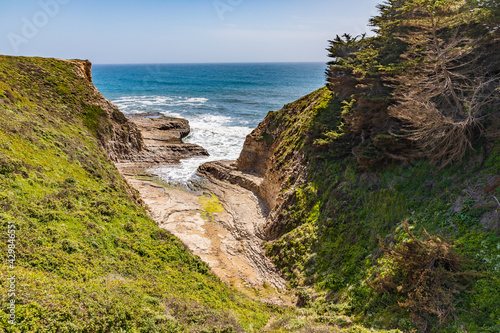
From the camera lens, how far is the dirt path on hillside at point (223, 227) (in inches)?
663

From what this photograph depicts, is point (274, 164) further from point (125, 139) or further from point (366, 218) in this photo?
point (125, 139)

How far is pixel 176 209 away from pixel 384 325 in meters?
18.7

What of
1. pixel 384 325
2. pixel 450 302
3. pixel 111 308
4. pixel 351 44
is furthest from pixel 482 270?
pixel 351 44

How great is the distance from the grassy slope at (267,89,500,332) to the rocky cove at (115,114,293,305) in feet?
5.29

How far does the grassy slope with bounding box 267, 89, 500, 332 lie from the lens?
988cm

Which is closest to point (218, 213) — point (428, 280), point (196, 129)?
point (428, 280)

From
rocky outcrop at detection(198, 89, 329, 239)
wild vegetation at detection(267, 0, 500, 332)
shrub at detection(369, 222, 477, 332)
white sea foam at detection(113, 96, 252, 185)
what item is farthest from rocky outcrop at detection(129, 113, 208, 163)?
shrub at detection(369, 222, 477, 332)

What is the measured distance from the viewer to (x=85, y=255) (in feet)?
34.9

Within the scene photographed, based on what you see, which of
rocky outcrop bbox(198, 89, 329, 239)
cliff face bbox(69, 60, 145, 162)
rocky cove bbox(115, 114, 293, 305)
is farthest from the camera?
cliff face bbox(69, 60, 145, 162)

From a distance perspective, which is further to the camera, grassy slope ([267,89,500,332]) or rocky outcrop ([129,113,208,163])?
rocky outcrop ([129,113,208,163])

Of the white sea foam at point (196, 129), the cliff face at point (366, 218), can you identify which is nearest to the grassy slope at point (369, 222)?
the cliff face at point (366, 218)

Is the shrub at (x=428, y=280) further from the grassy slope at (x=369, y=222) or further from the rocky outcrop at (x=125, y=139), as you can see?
the rocky outcrop at (x=125, y=139)

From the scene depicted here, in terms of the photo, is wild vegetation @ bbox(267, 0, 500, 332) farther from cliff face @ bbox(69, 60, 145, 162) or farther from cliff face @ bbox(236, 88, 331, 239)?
cliff face @ bbox(69, 60, 145, 162)

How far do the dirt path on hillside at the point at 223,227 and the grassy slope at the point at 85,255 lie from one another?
2868 mm
